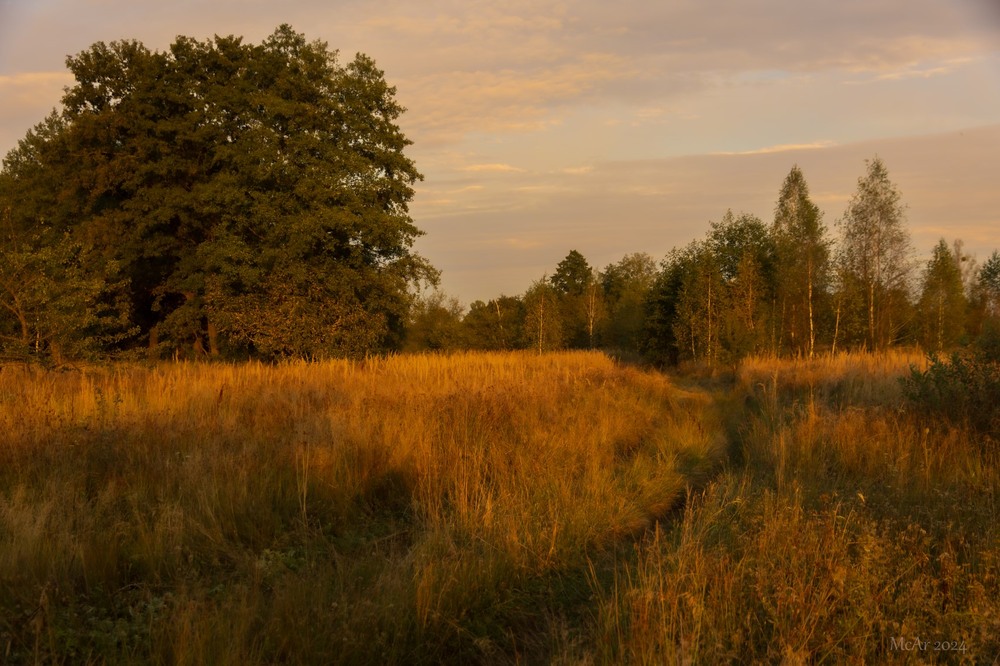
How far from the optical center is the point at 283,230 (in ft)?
72.5

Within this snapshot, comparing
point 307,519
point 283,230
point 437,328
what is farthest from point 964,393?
point 437,328

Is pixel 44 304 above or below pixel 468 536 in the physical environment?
above

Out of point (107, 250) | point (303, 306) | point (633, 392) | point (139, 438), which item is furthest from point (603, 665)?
point (107, 250)

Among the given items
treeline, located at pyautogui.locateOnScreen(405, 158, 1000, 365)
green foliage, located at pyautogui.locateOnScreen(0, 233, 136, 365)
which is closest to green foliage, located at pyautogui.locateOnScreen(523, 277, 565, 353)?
treeline, located at pyautogui.locateOnScreen(405, 158, 1000, 365)

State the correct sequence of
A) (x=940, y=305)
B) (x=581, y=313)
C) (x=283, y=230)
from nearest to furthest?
1. (x=283, y=230)
2. (x=940, y=305)
3. (x=581, y=313)

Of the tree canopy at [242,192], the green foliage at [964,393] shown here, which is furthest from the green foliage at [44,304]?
the green foliage at [964,393]

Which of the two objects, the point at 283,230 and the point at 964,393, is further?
the point at 283,230

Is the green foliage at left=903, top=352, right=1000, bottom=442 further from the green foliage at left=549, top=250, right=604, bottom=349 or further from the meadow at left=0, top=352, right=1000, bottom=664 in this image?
the green foliage at left=549, top=250, right=604, bottom=349

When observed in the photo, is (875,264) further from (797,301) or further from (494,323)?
(494,323)

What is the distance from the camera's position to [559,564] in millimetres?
4766

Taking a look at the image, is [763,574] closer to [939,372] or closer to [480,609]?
[480,609]

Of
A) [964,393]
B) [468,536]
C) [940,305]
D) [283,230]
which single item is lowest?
[468,536]

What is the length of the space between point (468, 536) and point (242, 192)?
821 inches

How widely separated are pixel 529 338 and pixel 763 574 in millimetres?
36478
